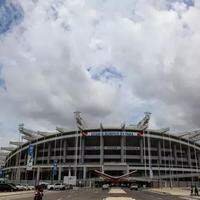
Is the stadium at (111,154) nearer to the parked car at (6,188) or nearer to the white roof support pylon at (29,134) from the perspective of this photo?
the white roof support pylon at (29,134)

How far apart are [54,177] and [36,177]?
6833 mm

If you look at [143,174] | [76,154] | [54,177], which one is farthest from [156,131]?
[54,177]

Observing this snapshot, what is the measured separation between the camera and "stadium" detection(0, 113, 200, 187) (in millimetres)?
136875

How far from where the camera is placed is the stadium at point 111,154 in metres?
137

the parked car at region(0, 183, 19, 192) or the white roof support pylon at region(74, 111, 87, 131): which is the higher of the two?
the white roof support pylon at region(74, 111, 87, 131)

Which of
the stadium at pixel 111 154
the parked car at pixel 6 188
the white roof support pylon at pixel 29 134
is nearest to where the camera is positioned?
the parked car at pixel 6 188

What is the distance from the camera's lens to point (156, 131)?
143375 millimetres

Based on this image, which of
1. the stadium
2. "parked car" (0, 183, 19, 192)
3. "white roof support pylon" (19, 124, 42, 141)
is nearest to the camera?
"parked car" (0, 183, 19, 192)

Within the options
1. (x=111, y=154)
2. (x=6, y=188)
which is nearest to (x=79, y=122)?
(x=111, y=154)

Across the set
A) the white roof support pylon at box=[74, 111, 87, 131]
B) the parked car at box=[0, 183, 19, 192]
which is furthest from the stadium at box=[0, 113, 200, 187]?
the parked car at box=[0, 183, 19, 192]

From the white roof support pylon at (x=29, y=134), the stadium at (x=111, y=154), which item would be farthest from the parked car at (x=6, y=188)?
the white roof support pylon at (x=29, y=134)

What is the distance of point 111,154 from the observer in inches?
5709

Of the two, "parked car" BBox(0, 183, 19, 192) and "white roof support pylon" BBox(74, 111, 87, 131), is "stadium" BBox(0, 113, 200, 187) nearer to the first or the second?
"white roof support pylon" BBox(74, 111, 87, 131)

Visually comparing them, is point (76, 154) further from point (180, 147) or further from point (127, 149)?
point (180, 147)
